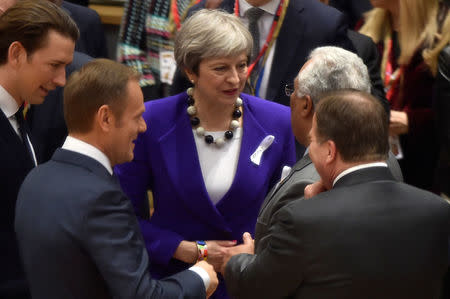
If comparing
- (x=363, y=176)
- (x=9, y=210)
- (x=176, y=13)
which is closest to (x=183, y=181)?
(x=9, y=210)

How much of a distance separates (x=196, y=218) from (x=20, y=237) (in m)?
0.88

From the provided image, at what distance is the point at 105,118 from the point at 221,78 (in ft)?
2.44

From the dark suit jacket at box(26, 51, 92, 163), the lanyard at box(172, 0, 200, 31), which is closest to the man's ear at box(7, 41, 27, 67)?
the dark suit jacket at box(26, 51, 92, 163)

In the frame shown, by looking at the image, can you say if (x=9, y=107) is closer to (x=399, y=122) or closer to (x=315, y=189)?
(x=315, y=189)

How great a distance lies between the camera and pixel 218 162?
2.76 metres

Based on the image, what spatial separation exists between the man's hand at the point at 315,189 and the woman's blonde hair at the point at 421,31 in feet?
5.45

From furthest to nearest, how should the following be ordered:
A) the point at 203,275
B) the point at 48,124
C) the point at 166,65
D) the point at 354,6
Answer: the point at 354,6, the point at 166,65, the point at 48,124, the point at 203,275

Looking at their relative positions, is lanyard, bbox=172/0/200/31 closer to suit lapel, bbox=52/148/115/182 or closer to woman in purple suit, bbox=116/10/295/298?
woman in purple suit, bbox=116/10/295/298

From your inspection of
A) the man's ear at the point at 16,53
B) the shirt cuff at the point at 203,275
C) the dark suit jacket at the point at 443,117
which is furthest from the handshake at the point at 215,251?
the dark suit jacket at the point at 443,117

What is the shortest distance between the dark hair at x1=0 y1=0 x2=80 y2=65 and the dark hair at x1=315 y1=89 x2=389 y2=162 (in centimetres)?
113

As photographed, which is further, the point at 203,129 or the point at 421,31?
the point at 421,31

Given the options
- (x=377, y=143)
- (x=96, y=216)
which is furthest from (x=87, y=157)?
(x=377, y=143)

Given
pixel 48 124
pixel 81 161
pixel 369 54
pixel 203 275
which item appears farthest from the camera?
pixel 369 54

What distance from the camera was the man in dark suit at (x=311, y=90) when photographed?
2355 mm
